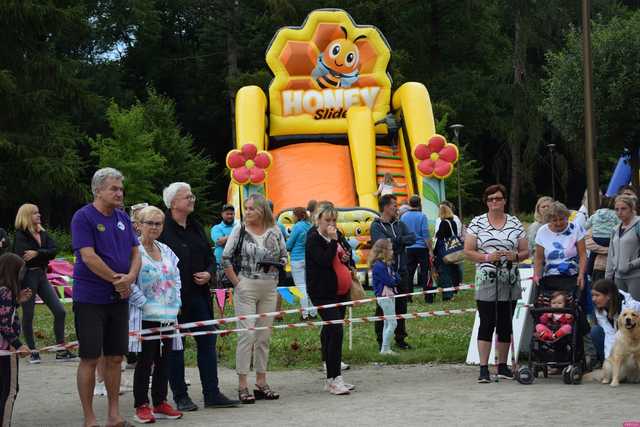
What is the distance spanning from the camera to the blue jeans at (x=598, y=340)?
11.2m

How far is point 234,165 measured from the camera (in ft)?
75.7

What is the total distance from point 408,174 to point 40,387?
15.0 meters

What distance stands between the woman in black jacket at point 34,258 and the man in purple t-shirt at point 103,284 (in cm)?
459

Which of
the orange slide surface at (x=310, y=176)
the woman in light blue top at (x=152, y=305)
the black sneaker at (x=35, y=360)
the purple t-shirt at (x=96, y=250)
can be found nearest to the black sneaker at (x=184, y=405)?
the woman in light blue top at (x=152, y=305)

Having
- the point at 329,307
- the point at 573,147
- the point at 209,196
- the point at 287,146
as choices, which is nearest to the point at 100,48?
the point at 209,196

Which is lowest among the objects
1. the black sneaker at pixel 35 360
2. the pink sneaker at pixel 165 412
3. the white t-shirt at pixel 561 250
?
the pink sneaker at pixel 165 412

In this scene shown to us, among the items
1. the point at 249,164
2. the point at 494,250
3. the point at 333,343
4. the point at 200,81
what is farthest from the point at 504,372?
the point at 200,81

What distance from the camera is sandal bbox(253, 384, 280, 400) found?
10.0m

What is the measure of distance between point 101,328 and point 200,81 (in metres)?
49.3

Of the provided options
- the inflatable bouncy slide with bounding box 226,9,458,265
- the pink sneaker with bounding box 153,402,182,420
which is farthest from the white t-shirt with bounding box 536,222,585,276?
the inflatable bouncy slide with bounding box 226,9,458,265

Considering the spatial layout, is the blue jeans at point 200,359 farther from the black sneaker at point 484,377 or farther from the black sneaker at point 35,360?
the black sneaker at point 35,360

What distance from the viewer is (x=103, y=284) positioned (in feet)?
26.9

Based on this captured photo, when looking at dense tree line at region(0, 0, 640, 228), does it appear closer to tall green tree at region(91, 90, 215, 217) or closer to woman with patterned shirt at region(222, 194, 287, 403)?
tall green tree at region(91, 90, 215, 217)

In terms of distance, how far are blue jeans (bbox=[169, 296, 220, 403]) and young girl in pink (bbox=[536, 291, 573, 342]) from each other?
3153 millimetres
